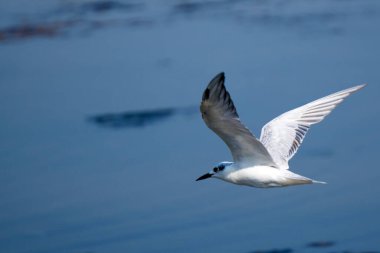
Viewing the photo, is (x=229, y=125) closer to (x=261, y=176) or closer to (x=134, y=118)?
(x=261, y=176)

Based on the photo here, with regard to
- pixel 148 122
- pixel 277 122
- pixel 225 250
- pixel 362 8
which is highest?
pixel 362 8

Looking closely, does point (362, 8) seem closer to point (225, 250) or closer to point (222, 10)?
point (222, 10)

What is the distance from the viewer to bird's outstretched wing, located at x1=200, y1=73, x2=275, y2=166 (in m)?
8.87

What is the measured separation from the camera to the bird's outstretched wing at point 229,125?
8.87 metres

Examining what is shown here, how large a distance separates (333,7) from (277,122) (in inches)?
316

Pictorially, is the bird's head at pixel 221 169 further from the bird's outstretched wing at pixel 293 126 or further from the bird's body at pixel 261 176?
the bird's outstretched wing at pixel 293 126

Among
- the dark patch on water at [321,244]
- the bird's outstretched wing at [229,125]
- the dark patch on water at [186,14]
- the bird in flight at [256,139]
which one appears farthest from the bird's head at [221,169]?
the dark patch on water at [186,14]

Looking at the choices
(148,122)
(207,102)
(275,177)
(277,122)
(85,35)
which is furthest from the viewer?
(85,35)

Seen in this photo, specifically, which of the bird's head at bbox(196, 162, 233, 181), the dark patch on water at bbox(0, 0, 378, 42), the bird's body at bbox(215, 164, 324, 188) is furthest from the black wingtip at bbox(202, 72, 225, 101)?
the dark patch on water at bbox(0, 0, 378, 42)

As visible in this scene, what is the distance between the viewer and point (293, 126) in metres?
11.0

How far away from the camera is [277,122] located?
434 inches

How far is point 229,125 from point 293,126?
75.1 inches

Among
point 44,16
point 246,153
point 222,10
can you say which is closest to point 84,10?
point 44,16

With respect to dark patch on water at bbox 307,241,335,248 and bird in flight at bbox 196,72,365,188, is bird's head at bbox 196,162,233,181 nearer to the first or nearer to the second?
bird in flight at bbox 196,72,365,188
